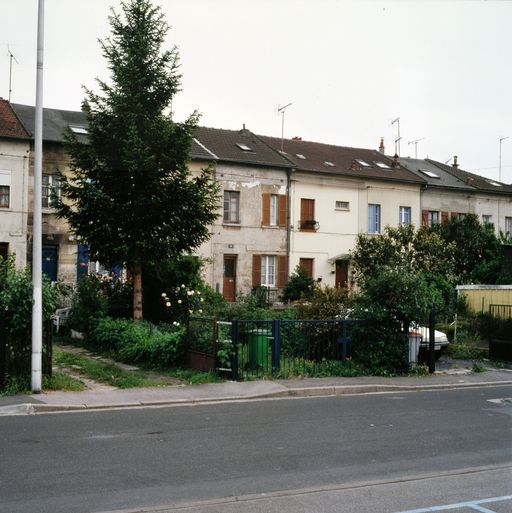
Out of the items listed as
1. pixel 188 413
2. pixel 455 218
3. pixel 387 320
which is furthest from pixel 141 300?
pixel 455 218

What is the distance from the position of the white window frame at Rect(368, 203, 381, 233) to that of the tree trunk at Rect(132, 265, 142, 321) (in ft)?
69.2

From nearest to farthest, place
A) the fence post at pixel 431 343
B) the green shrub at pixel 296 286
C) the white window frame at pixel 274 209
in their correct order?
the fence post at pixel 431 343, the green shrub at pixel 296 286, the white window frame at pixel 274 209

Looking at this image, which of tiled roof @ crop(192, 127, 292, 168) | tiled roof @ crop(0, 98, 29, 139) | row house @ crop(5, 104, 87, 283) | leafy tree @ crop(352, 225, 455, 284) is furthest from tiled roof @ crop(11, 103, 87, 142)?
leafy tree @ crop(352, 225, 455, 284)

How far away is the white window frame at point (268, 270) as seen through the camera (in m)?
36.2

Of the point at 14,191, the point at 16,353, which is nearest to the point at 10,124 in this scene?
the point at 14,191

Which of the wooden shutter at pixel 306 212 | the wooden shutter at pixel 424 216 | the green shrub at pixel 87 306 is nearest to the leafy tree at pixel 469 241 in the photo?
the wooden shutter at pixel 424 216

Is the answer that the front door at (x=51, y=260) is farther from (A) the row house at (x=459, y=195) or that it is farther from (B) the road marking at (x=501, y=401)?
(B) the road marking at (x=501, y=401)

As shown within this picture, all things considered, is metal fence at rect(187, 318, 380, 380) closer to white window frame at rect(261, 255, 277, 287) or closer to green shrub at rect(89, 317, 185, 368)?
green shrub at rect(89, 317, 185, 368)

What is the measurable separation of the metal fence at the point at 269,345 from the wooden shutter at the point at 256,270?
A: 19.1m

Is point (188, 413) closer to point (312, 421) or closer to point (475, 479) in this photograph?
point (312, 421)

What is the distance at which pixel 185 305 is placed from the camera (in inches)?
843

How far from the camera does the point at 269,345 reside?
15.6m

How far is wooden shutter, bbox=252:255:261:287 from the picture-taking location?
117 feet

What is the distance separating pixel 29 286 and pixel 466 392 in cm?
926
